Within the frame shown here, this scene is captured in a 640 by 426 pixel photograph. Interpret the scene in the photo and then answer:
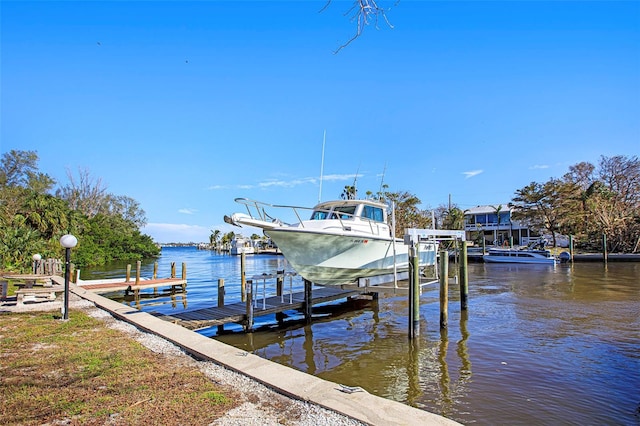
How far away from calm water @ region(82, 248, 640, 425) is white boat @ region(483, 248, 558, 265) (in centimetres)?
1993

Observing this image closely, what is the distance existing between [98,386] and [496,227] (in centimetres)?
6088

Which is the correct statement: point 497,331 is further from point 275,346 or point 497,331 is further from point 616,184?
point 616,184

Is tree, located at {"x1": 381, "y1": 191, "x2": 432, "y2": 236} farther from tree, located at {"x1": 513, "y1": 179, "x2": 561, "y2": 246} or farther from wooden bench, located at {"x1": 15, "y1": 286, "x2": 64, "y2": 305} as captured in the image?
wooden bench, located at {"x1": 15, "y1": 286, "x2": 64, "y2": 305}

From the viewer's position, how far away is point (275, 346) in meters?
10.4

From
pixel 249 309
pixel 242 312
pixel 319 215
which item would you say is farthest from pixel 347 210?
pixel 242 312

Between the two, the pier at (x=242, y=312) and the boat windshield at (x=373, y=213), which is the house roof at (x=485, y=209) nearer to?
the boat windshield at (x=373, y=213)

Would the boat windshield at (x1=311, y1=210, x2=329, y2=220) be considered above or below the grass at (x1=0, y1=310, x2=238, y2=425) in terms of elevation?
above

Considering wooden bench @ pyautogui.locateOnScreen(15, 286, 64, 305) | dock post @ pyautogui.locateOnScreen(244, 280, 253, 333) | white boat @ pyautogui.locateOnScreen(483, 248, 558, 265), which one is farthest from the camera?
white boat @ pyautogui.locateOnScreen(483, 248, 558, 265)

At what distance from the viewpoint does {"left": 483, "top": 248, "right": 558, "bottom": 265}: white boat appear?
36225mm

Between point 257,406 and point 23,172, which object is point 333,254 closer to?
point 257,406

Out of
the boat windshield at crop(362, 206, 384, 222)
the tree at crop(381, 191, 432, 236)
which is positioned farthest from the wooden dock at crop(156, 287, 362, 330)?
the tree at crop(381, 191, 432, 236)

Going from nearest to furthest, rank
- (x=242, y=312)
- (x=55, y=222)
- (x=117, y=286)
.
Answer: (x=242, y=312)
(x=117, y=286)
(x=55, y=222)

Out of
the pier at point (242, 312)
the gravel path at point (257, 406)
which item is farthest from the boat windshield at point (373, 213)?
the gravel path at point (257, 406)

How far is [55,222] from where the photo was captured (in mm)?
31188
